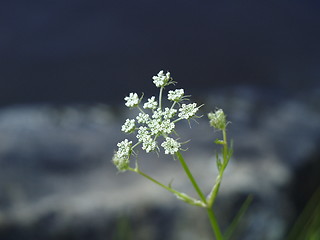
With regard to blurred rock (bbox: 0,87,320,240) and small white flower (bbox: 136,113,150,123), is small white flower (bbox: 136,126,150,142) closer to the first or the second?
small white flower (bbox: 136,113,150,123)

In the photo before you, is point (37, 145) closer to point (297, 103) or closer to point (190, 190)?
point (190, 190)

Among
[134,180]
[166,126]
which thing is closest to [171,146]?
[166,126]

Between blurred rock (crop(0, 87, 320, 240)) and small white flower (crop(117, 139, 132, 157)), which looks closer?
small white flower (crop(117, 139, 132, 157))

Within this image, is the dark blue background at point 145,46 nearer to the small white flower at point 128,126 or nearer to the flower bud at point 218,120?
the flower bud at point 218,120

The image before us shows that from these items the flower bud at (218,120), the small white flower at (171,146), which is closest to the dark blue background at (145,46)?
the flower bud at (218,120)

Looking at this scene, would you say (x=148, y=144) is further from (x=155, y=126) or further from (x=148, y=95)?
(x=148, y=95)

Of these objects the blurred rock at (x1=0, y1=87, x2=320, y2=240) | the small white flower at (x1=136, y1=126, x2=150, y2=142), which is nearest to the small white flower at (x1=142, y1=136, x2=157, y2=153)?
the small white flower at (x1=136, y1=126, x2=150, y2=142)
